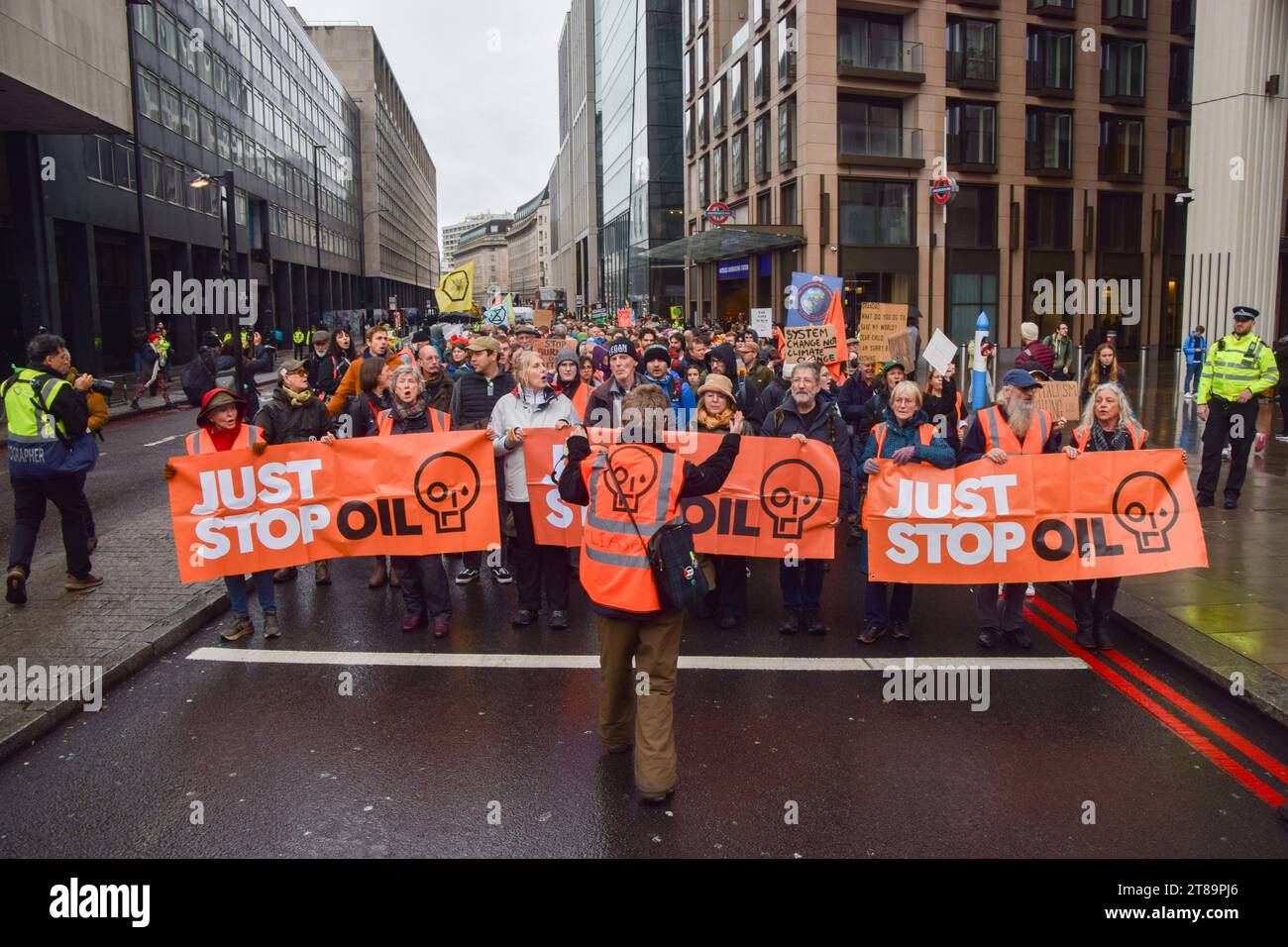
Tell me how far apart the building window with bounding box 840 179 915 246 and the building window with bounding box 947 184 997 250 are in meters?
2.06

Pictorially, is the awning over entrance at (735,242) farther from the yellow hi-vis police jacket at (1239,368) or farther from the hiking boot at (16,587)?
the hiking boot at (16,587)

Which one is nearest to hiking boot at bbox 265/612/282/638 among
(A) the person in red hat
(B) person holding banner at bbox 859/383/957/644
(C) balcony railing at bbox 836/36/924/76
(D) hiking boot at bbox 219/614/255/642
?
(A) the person in red hat

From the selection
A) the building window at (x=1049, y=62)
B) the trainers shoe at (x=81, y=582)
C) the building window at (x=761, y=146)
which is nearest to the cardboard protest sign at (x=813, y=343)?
the trainers shoe at (x=81, y=582)

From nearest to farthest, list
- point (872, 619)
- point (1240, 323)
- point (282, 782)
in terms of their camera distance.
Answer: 1. point (282, 782)
2. point (872, 619)
3. point (1240, 323)

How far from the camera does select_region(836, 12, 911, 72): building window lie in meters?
36.6

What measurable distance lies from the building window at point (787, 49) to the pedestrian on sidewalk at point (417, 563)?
111 ft

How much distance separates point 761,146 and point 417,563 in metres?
37.7

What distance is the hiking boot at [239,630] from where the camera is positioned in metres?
6.98

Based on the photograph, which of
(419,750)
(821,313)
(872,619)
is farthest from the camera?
Result: (821,313)
